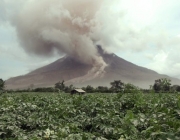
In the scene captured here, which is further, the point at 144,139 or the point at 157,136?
the point at 144,139

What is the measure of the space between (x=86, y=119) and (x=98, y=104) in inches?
104

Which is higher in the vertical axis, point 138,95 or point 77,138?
point 138,95

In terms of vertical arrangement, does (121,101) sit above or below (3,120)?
above

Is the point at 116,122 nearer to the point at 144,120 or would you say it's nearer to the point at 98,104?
the point at 144,120

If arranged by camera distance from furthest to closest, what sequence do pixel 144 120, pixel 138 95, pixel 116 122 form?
pixel 138 95 → pixel 116 122 → pixel 144 120

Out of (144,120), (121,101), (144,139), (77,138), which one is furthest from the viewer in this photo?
(121,101)

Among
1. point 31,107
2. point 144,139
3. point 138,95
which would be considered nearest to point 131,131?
point 144,139

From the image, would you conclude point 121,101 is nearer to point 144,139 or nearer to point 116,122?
point 116,122

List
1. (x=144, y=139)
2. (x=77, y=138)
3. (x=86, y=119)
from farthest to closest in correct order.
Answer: (x=86, y=119)
(x=77, y=138)
(x=144, y=139)

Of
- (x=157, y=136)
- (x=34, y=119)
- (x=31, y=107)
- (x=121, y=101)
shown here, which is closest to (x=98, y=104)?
(x=121, y=101)

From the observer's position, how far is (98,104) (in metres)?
9.31

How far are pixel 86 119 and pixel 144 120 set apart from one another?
8.11ft

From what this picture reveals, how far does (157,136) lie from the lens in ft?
9.72

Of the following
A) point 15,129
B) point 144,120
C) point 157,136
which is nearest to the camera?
point 157,136
